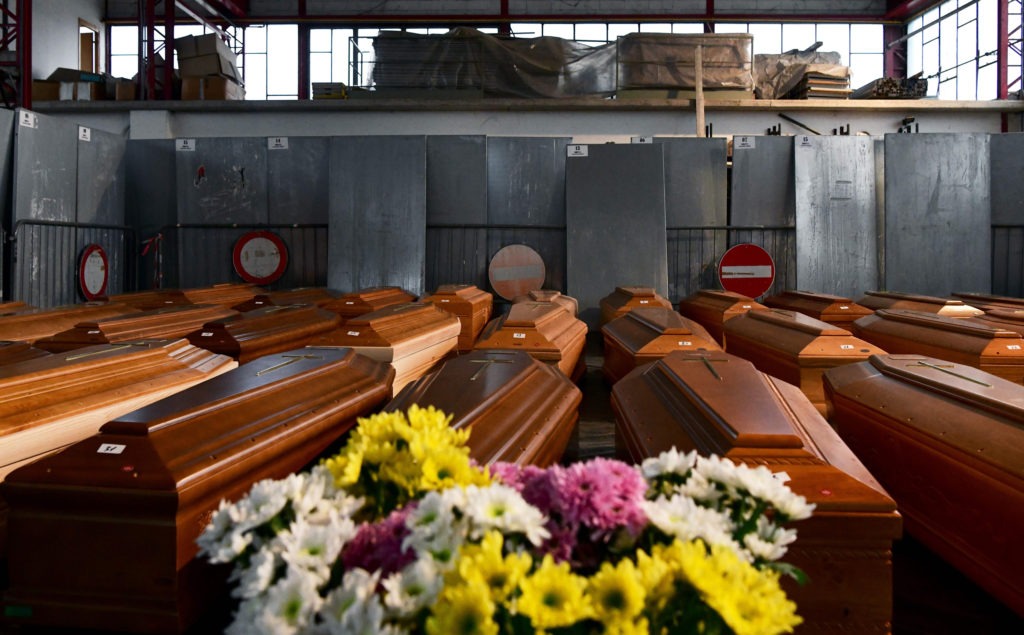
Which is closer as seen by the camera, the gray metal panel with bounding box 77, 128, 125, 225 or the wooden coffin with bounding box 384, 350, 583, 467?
the wooden coffin with bounding box 384, 350, 583, 467

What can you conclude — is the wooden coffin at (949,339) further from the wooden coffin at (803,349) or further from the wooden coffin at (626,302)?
the wooden coffin at (626,302)

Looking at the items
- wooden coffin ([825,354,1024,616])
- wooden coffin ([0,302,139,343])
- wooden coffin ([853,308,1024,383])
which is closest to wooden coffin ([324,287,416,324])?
wooden coffin ([0,302,139,343])

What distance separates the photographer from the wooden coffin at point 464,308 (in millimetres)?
4289

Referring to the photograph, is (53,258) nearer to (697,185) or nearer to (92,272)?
(92,272)

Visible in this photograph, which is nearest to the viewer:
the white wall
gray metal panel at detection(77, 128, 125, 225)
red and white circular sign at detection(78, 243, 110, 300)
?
red and white circular sign at detection(78, 243, 110, 300)

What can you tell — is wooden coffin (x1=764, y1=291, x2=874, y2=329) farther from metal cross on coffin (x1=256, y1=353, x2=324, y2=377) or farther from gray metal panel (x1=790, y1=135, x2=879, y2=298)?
metal cross on coffin (x1=256, y1=353, x2=324, y2=377)

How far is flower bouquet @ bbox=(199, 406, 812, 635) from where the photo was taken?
0.60m

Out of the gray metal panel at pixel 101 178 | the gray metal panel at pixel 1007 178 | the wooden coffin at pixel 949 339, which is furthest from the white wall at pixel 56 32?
the gray metal panel at pixel 1007 178

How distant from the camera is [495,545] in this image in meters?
0.61

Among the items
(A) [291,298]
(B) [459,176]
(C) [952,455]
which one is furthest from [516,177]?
(C) [952,455]

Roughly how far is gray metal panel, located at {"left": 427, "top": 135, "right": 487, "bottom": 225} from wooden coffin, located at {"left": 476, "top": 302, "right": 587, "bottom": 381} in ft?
7.19

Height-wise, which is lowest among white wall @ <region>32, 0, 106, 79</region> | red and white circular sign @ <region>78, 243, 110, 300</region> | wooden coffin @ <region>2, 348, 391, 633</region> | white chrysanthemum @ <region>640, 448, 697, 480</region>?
wooden coffin @ <region>2, 348, 391, 633</region>

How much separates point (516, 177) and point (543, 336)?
3.17m

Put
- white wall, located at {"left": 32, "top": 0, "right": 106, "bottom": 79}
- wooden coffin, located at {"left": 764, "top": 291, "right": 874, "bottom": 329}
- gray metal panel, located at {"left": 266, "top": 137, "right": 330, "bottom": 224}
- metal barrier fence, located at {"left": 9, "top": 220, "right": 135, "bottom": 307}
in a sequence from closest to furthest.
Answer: wooden coffin, located at {"left": 764, "top": 291, "right": 874, "bottom": 329}, metal barrier fence, located at {"left": 9, "top": 220, "right": 135, "bottom": 307}, gray metal panel, located at {"left": 266, "top": 137, "right": 330, "bottom": 224}, white wall, located at {"left": 32, "top": 0, "right": 106, "bottom": 79}
